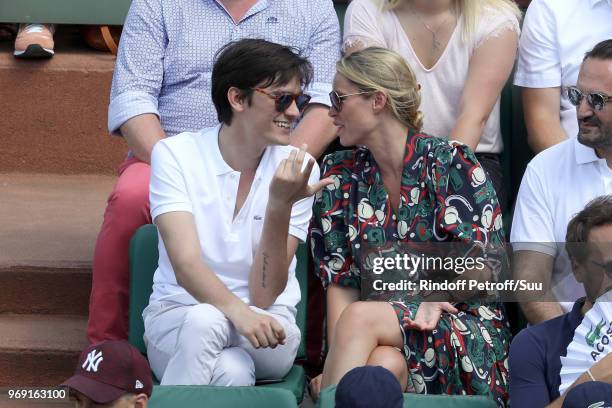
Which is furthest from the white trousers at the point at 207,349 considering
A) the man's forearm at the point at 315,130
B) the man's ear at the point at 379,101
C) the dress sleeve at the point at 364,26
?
the dress sleeve at the point at 364,26

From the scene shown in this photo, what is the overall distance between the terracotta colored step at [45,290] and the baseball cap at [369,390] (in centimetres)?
199

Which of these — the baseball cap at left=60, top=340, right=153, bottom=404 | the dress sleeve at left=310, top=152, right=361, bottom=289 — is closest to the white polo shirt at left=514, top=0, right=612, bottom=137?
the dress sleeve at left=310, top=152, right=361, bottom=289

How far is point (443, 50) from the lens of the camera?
4.18 meters

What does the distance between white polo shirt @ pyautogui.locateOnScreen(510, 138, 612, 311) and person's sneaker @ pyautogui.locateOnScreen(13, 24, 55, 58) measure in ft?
8.37

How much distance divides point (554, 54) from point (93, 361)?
7.30ft

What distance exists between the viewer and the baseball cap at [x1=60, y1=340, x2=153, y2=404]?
8.47ft

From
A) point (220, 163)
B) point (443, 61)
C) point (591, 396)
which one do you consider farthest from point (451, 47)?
point (591, 396)

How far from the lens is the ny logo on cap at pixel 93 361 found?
2.61 meters

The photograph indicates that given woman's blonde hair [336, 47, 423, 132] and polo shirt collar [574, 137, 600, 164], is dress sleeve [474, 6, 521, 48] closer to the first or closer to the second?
woman's blonde hair [336, 47, 423, 132]

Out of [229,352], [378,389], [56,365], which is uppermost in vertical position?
[378,389]

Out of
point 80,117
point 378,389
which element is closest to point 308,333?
point 378,389

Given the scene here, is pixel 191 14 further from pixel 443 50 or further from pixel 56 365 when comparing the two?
pixel 56 365

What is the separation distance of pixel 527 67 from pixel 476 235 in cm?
98

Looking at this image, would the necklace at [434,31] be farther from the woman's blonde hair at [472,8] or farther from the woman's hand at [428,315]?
the woman's hand at [428,315]
